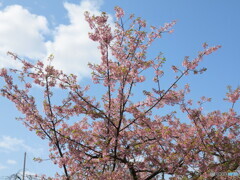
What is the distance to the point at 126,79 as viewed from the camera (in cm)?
864

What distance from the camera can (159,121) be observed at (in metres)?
10.1

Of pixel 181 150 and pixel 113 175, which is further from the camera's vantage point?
pixel 181 150

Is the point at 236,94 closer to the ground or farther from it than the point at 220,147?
farther from it

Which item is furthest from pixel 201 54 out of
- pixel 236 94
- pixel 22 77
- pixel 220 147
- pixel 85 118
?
pixel 22 77

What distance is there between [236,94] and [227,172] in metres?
2.81

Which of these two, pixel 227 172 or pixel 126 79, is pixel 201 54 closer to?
pixel 126 79

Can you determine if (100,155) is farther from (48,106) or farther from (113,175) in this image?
(48,106)

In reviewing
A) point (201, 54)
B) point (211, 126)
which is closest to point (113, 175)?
point (211, 126)

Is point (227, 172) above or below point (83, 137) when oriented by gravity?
below

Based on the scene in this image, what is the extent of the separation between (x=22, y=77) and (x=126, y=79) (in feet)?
9.90

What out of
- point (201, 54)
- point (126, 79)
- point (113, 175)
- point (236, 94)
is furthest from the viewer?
point (236, 94)

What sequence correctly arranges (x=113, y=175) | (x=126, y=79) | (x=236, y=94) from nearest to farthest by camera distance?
(x=113, y=175)
(x=126, y=79)
(x=236, y=94)

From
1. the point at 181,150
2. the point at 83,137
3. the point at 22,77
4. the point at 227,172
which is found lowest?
the point at 227,172

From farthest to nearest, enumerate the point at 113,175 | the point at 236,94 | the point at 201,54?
the point at 236,94, the point at 201,54, the point at 113,175
